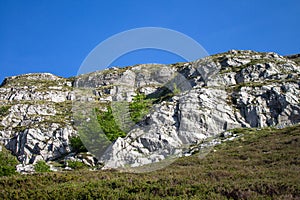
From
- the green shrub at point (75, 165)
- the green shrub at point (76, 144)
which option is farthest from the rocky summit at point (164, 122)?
the green shrub at point (75, 165)

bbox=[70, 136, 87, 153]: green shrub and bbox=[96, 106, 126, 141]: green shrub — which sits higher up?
bbox=[96, 106, 126, 141]: green shrub

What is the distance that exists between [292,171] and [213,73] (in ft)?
255

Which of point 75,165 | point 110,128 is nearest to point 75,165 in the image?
point 75,165

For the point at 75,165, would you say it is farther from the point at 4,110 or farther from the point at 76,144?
the point at 4,110

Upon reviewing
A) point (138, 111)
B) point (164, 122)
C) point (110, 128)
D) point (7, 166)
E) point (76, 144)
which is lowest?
point (7, 166)

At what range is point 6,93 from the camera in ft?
410

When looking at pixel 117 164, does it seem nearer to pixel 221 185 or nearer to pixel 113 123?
pixel 113 123

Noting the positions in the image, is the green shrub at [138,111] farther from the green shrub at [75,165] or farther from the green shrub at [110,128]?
the green shrub at [75,165]

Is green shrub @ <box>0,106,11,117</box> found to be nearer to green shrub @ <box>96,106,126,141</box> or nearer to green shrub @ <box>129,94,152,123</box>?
green shrub @ <box>96,106,126,141</box>

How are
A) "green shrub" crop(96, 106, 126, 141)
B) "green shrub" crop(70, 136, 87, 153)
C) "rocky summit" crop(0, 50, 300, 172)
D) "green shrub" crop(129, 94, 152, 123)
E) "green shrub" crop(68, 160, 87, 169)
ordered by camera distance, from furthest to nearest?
"green shrub" crop(129, 94, 152, 123) < "green shrub" crop(70, 136, 87, 153) < "green shrub" crop(96, 106, 126, 141) < "rocky summit" crop(0, 50, 300, 172) < "green shrub" crop(68, 160, 87, 169)

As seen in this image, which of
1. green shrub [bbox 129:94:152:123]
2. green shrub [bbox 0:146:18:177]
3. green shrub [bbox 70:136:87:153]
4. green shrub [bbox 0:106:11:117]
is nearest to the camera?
green shrub [bbox 0:146:18:177]

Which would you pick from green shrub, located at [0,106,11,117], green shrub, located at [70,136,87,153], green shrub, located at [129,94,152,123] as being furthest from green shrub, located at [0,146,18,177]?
green shrub, located at [0,106,11,117]

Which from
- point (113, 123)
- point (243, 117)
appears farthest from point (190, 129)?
point (113, 123)

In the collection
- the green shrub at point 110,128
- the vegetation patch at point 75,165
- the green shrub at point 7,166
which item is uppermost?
the green shrub at point 110,128
